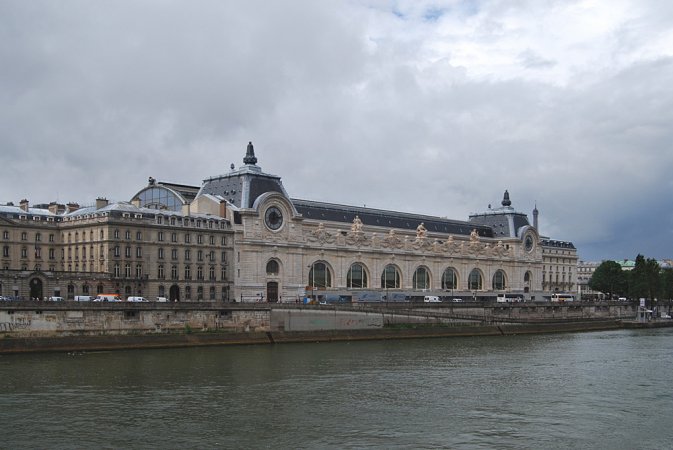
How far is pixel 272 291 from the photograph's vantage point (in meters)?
102

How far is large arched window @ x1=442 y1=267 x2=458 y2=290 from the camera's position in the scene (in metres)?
125

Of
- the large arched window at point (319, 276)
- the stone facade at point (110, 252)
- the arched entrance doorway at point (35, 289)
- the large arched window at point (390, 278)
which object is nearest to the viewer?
the arched entrance doorway at point (35, 289)

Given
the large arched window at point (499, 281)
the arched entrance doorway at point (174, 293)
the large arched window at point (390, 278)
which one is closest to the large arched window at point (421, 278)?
the large arched window at point (390, 278)

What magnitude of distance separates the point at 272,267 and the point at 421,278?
27.7 m

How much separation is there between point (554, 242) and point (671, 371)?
100 metres

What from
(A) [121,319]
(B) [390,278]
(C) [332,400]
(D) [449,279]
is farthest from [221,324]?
(D) [449,279]

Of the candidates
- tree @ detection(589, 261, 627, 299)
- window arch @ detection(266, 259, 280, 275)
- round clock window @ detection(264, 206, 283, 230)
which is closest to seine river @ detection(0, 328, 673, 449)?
window arch @ detection(266, 259, 280, 275)

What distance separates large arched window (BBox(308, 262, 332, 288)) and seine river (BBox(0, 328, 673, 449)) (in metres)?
38.4

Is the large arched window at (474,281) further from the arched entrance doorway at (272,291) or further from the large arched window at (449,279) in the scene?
the arched entrance doorway at (272,291)

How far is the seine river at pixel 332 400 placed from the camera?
36.2 metres

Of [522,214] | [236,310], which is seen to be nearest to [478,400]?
[236,310]

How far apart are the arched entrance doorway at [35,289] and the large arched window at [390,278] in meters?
48.2

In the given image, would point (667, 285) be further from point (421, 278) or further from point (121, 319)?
point (121, 319)

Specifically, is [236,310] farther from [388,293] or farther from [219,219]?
[388,293]
